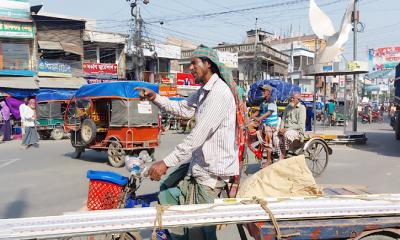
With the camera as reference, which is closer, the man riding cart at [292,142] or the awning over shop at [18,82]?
the man riding cart at [292,142]

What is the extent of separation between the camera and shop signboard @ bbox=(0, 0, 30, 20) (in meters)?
20.9

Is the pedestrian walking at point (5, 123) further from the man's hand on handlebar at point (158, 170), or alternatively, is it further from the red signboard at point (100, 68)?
the man's hand on handlebar at point (158, 170)

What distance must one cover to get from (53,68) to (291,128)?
19.2m

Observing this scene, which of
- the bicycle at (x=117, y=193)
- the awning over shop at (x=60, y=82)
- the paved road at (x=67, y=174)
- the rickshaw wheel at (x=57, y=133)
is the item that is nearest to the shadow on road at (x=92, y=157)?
the paved road at (x=67, y=174)

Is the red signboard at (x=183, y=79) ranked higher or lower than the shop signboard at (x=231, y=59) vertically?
lower

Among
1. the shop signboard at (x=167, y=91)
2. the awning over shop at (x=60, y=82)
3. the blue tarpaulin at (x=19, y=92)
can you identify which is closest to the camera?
the blue tarpaulin at (x=19, y=92)

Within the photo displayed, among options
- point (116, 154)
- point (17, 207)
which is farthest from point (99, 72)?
point (17, 207)

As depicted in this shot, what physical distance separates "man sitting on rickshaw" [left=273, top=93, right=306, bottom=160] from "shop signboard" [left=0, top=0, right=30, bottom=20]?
62.5 feet

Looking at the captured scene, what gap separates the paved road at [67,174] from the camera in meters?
6.06

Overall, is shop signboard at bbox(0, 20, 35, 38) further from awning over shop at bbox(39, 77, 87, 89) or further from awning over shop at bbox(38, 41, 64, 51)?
awning over shop at bbox(39, 77, 87, 89)

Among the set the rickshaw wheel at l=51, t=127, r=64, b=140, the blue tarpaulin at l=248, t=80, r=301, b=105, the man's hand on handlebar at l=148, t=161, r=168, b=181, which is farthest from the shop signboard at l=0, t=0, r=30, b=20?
the man's hand on handlebar at l=148, t=161, r=168, b=181

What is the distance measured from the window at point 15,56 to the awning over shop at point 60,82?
1416 millimetres

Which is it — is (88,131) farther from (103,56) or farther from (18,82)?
(103,56)

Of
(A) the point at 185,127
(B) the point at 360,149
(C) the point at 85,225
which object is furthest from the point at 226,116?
(A) the point at 185,127
